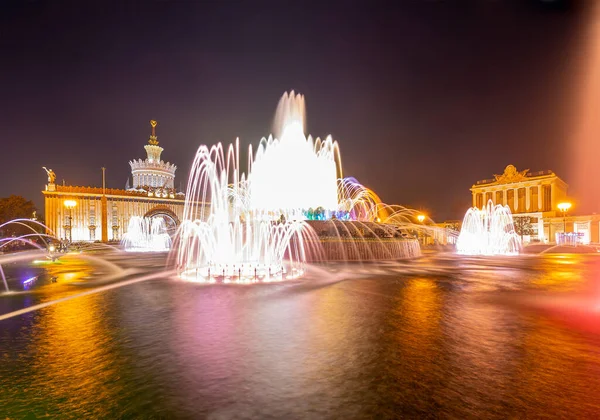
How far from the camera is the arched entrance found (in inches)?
3427

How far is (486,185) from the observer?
87.4m

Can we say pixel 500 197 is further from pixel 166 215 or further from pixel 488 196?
pixel 166 215

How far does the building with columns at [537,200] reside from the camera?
6538cm

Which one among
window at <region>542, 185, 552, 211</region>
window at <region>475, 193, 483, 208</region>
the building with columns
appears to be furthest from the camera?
window at <region>475, 193, 483, 208</region>

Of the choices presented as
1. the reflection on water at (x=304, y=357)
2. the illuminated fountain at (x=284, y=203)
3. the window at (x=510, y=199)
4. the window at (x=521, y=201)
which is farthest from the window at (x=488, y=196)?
the reflection on water at (x=304, y=357)

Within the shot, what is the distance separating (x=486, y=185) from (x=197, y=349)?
95440 mm

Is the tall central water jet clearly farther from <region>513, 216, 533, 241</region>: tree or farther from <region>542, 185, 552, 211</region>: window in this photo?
<region>542, 185, 552, 211</region>: window

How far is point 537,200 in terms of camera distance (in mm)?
78812

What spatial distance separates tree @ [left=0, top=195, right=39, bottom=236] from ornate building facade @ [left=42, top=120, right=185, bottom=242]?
7.11 m

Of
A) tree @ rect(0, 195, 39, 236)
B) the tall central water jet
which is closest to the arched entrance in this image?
tree @ rect(0, 195, 39, 236)

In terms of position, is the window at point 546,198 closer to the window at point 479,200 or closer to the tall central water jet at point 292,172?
the window at point 479,200

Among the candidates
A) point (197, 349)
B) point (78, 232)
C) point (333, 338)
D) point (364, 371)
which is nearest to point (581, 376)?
point (364, 371)

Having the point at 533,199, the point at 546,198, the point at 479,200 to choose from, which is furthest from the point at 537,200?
the point at 479,200

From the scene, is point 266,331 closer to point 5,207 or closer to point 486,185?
point 5,207
